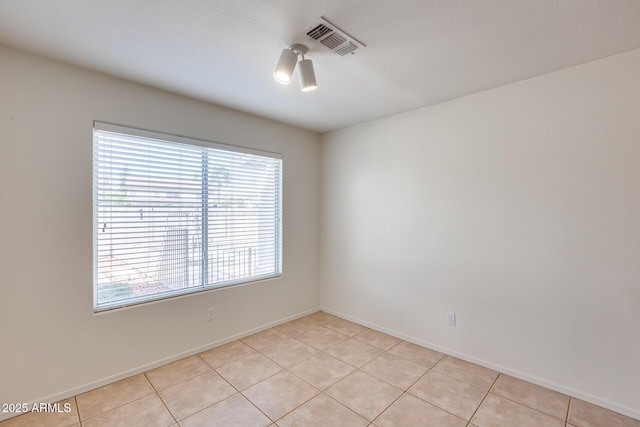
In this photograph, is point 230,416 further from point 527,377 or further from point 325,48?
point 325,48

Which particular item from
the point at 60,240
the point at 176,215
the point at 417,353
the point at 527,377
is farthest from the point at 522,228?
the point at 60,240

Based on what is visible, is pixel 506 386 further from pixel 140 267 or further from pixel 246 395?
pixel 140 267

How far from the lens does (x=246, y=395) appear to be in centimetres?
219

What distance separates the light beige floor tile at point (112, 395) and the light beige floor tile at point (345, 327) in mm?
1912

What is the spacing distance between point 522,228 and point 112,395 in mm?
3464

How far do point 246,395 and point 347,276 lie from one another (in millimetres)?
1896

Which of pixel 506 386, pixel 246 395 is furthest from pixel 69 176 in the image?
pixel 506 386

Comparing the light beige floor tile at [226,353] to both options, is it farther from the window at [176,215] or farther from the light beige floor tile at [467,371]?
the light beige floor tile at [467,371]

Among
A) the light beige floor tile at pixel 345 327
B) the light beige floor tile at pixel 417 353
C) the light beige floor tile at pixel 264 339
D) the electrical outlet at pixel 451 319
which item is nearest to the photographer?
the light beige floor tile at pixel 417 353

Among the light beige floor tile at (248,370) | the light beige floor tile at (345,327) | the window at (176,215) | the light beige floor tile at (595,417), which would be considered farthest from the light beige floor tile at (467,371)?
the window at (176,215)

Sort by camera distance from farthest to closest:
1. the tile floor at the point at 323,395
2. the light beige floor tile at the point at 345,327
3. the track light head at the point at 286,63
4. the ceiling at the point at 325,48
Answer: the light beige floor tile at the point at 345,327 → the tile floor at the point at 323,395 → the track light head at the point at 286,63 → the ceiling at the point at 325,48

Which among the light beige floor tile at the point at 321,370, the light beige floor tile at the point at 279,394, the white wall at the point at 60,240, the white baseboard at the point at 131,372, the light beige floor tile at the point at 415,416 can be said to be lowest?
the light beige floor tile at the point at 415,416

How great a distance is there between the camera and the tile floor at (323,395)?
1.93m

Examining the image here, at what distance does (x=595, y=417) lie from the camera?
1.96m
